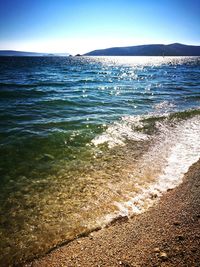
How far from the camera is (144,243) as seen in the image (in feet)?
12.8

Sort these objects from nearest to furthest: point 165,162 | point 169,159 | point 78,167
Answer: point 78,167 → point 165,162 → point 169,159

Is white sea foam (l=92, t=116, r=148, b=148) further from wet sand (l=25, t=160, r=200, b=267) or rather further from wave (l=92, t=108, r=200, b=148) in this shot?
wet sand (l=25, t=160, r=200, b=267)

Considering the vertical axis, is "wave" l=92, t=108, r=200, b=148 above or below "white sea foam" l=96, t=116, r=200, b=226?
above

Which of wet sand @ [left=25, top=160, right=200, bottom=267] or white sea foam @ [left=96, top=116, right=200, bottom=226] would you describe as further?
white sea foam @ [left=96, top=116, right=200, bottom=226]

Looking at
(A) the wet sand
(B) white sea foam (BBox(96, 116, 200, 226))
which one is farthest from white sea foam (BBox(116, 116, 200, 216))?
(A) the wet sand

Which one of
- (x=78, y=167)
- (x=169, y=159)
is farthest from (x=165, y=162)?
(x=78, y=167)

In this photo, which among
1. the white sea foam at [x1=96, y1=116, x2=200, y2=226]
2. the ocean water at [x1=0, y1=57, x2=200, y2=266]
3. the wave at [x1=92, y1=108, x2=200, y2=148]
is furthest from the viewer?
the wave at [x1=92, y1=108, x2=200, y2=148]

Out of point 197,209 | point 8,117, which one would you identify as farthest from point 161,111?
point 197,209

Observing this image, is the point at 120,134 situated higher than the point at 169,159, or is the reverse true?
the point at 120,134

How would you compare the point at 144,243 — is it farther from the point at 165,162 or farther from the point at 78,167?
the point at 165,162

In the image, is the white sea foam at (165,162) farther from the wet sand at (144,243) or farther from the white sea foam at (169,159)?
the wet sand at (144,243)

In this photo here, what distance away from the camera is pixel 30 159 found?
7.79 m

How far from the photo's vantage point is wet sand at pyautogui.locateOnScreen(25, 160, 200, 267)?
349 cm

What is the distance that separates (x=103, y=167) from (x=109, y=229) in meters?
2.81
